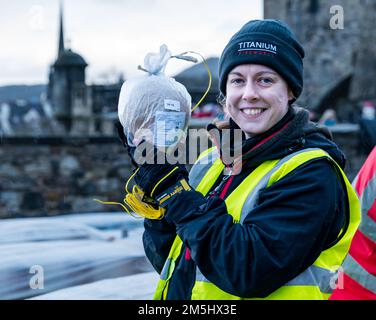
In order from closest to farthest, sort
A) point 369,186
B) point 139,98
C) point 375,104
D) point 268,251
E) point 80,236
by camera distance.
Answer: point 268,251 → point 139,98 → point 369,186 → point 80,236 → point 375,104

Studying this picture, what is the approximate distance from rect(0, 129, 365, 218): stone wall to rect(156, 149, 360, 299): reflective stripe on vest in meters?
4.81

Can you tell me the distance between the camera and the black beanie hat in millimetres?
1603

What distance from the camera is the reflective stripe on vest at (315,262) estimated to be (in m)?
1.52

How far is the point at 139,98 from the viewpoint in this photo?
171 cm

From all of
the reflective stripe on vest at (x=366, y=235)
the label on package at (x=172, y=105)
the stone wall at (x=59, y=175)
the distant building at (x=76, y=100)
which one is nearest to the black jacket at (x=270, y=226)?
the label on package at (x=172, y=105)

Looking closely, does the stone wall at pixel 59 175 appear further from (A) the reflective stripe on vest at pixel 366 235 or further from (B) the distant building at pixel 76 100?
(B) the distant building at pixel 76 100

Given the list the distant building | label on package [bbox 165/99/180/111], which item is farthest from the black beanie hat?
the distant building

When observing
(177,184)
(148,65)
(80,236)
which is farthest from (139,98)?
(80,236)

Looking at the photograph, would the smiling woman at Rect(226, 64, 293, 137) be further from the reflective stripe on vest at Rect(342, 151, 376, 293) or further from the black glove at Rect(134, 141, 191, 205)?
the reflective stripe on vest at Rect(342, 151, 376, 293)

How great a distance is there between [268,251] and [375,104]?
60.7ft

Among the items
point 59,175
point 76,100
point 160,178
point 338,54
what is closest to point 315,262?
point 160,178

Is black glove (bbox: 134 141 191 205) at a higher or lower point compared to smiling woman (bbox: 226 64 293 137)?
lower

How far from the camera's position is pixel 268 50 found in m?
1.60

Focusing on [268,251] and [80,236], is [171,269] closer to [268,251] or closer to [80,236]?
[268,251]
